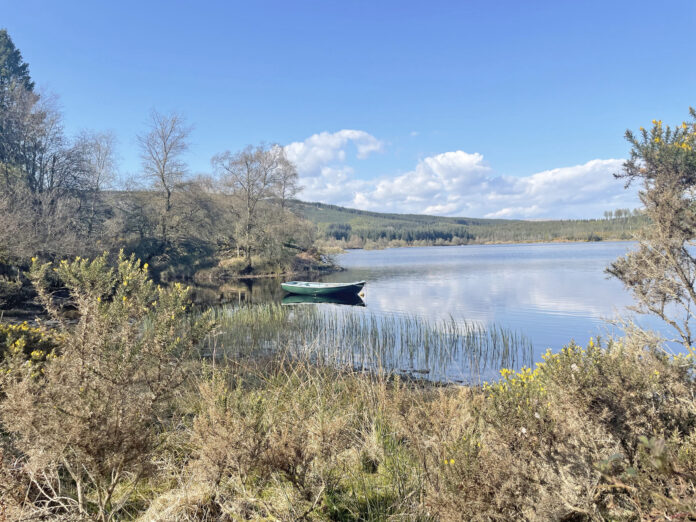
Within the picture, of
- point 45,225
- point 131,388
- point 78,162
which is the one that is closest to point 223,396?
point 131,388

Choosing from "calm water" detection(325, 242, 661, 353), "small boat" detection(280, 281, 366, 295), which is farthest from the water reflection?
"small boat" detection(280, 281, 366, 295)

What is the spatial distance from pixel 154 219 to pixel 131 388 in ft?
104

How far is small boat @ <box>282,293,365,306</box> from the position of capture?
2061 centimetres

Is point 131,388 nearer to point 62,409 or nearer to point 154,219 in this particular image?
point 62,409

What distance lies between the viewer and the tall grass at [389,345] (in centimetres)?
957

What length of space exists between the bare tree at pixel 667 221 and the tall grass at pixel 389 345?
398 centimetres

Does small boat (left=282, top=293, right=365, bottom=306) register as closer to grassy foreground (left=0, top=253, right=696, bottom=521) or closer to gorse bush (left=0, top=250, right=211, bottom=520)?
grassy foreground (left=0, top=253, right=696, bottom=521)

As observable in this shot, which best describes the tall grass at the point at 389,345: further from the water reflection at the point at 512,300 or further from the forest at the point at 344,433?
the forest at the point at 344,433

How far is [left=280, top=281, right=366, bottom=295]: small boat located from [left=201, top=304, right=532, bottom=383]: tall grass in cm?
773

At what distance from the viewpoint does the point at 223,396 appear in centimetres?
265

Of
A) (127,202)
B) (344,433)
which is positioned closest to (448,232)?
(127,202)

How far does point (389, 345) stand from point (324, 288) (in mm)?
11176

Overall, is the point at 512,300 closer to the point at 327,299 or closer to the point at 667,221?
the point at 327,299

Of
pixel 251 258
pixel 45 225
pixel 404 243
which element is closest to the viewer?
pixel 45 225
